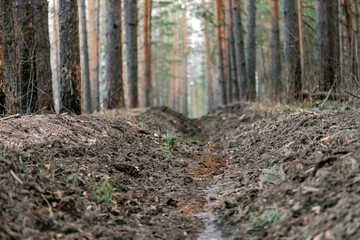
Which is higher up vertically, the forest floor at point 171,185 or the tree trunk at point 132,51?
the tree trunk at point 132,51

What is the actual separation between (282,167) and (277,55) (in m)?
12.2

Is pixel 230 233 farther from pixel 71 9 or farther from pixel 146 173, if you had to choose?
pixel 71 9

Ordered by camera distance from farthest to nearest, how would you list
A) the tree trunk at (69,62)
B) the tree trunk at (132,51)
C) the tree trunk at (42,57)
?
the tree trunk at (132,51) → the tree trunk at (42,57) → the tree trunk at (69,62)

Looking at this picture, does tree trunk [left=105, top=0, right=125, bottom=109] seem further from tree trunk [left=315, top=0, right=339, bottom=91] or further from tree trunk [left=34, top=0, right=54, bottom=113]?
tree trunk [left=315, top=0, right=339, bottom=91]

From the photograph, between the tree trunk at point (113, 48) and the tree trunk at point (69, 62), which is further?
the tree trunk at point (113, 48)

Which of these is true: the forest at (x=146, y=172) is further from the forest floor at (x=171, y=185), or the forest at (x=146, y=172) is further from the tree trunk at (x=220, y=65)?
the tree trunk at (x=220, y=65)

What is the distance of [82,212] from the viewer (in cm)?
328

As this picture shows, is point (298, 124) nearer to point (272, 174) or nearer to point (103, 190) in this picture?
point (272, 174)

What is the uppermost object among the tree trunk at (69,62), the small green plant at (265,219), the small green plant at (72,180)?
the tree trunk at (69,62)

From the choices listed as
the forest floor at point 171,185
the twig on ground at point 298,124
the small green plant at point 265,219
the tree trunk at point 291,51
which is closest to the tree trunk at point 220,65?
the tree trunk at point 291,51

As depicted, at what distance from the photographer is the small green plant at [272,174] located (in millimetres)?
3948

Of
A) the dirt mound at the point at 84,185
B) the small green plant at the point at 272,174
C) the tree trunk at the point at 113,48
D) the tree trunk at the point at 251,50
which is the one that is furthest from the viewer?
the tree trunk at the point at 251,50

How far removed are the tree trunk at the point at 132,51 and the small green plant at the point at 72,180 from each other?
32.9 ft

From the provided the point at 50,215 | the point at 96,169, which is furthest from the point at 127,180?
the point at 50,215
